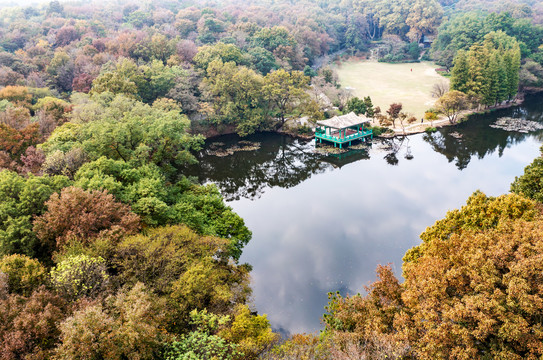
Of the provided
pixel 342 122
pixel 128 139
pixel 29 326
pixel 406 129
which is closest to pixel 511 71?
pixel 406 129

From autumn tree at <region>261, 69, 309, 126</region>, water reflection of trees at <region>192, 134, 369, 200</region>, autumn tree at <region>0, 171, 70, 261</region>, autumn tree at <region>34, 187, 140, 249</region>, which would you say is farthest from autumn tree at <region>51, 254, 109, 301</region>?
autumn tree at <region>261, 69, 309, 126</region>

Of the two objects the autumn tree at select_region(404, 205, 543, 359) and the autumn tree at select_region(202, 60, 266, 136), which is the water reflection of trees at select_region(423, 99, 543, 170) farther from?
the autumn tree at select_region(404, 205, 543, 359)

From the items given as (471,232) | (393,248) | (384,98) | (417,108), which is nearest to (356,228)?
(393,248)

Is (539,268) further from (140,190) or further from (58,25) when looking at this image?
(58,25)

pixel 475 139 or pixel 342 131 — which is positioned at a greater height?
pixel 342 131

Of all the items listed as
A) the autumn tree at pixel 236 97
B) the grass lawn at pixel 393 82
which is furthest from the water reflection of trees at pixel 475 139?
the autumn tree at pixel 236 97

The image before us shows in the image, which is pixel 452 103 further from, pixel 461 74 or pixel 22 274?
pixel 22 274

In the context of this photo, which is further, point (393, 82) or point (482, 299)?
point (393, 82)
